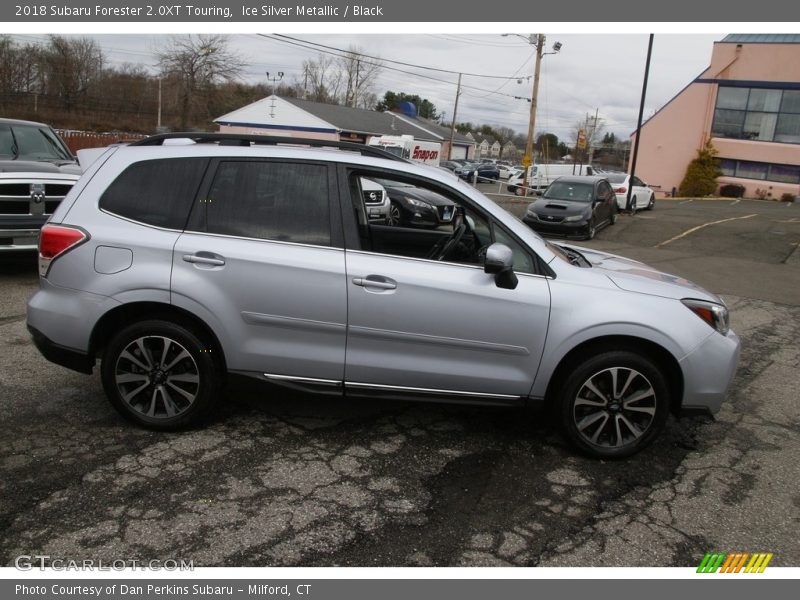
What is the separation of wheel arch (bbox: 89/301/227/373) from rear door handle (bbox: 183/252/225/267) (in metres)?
0.31

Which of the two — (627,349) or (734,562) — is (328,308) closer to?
(627,349)

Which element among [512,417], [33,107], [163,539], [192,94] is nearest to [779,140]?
[512,417]

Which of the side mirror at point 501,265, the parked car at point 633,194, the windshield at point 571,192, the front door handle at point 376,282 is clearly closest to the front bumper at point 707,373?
the side mirror at point 501,265

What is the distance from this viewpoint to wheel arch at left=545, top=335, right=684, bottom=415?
408 centimetres

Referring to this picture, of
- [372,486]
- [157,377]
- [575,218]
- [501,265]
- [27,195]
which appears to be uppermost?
[501,265]

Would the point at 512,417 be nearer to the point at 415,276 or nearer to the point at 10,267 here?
the point at 415,276

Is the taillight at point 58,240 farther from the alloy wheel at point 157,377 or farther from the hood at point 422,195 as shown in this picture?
the hood at point 422,195

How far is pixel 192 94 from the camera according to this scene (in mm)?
60812

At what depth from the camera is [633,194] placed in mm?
23938

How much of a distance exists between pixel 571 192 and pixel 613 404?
→ 49.1 ft

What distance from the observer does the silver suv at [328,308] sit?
13.1 ft

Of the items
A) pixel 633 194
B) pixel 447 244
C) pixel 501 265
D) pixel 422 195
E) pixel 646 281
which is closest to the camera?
pixel 501 265

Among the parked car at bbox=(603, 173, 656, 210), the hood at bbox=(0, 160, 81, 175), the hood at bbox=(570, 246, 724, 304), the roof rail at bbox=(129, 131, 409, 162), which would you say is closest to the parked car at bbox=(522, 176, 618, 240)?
the parked car at bbox=(603, 173, 656, 210)

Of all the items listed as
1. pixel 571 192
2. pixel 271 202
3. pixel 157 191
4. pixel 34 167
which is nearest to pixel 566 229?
pixel 571 192
